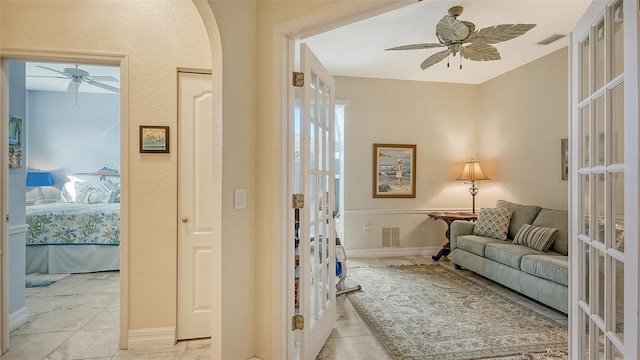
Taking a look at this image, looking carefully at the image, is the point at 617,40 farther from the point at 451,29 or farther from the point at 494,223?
the point at 494,223

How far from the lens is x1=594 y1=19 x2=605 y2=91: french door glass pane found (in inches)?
49.9

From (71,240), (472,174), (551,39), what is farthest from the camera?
(472,174)

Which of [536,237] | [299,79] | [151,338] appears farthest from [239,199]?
[536,237]

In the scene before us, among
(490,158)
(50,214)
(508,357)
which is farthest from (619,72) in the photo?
(50,214)

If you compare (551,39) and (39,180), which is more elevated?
(551,39)

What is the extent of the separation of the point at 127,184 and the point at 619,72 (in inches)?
106

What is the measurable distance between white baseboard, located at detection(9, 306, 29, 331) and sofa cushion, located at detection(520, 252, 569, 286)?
14.7ft

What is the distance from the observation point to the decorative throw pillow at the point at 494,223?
12.6 ft

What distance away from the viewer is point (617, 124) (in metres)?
1.14

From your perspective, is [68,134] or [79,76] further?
[68,134]

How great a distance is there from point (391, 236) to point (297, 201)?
346 centimetres

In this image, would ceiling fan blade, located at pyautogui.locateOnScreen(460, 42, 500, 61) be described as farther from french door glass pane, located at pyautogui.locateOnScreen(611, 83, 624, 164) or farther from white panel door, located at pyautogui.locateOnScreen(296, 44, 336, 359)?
french door glass pane, located at pyautogui.locateOnScreen(611, 83, 624, 164)

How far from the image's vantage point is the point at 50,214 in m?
3.89

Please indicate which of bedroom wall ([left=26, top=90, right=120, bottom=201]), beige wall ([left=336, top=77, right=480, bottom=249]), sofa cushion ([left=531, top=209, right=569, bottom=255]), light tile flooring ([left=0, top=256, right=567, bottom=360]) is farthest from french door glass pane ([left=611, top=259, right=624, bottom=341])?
bedroom wall ([left=26, top=90, right=120, bottom=201])
